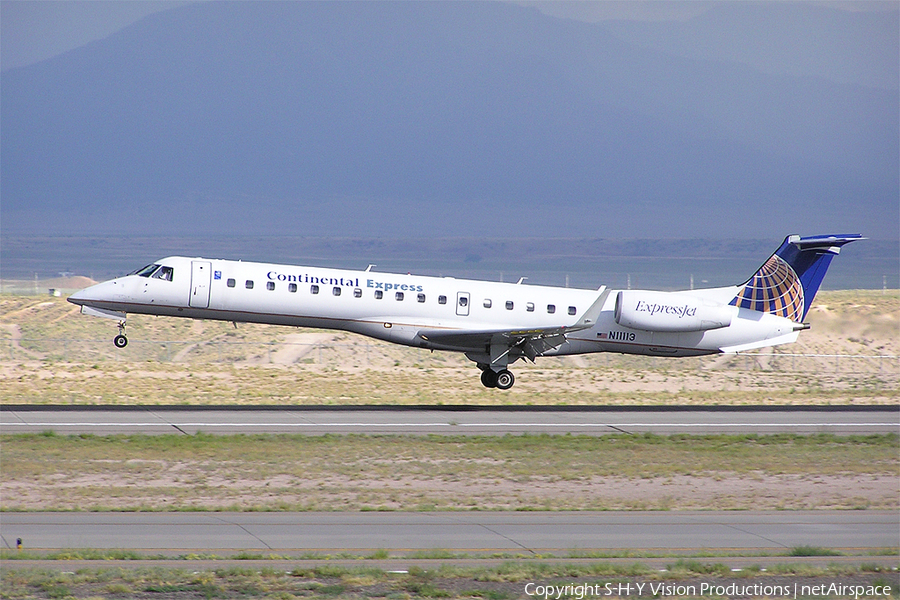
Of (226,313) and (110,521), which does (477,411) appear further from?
(110,521)

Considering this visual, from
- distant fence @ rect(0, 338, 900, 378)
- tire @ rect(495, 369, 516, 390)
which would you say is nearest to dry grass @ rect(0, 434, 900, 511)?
tire @ rect(495, 369, 516, 390)

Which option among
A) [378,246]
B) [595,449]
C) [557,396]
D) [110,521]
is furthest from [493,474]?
[378,246]

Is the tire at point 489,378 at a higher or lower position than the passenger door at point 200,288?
lower

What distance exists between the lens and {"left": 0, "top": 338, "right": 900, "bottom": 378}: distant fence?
46.6 metres

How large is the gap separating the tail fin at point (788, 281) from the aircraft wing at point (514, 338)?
5.95m

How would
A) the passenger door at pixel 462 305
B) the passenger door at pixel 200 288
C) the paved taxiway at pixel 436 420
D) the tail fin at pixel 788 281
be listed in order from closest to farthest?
1. the paved taxiway at pixel 436 420
2. the passenger door at pixel 200 288
3. the passenger door at pixel 462 305
4. the tail fin at pixel 788 281

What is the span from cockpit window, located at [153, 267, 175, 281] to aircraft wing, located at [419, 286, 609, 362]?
7241 millimetres

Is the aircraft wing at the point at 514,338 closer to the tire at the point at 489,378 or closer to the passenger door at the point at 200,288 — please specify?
the tire at the point at 489,378

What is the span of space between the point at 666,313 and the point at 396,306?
26.5 feet

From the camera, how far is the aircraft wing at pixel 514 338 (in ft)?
99.1

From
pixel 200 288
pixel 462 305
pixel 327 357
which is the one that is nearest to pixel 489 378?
pixel 462 305

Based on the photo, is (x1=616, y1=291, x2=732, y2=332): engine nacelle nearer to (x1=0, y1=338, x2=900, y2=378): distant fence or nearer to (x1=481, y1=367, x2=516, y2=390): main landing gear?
(x1=481, y1=367, x2=516, y2=390): main landing gear

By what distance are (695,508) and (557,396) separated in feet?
59.7

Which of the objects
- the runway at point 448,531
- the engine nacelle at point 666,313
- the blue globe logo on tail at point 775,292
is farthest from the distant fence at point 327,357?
the runway at point 448,531
